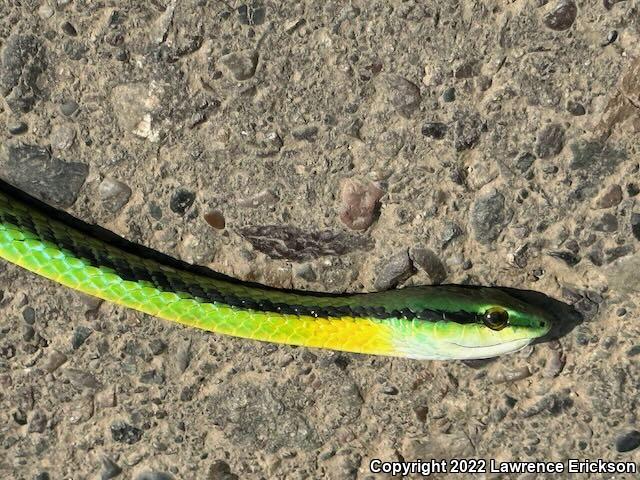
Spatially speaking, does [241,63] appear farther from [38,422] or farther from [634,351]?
[634,351]

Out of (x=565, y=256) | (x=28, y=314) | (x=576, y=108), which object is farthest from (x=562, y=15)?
(x=28, y=314)

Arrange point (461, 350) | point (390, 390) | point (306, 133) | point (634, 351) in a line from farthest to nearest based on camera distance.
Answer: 1. point (390, 390)
2. point (634, 351)
3. point (306, 133)
4. point (461, 350)

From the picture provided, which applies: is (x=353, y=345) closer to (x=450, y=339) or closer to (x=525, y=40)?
(x=450, y=339)

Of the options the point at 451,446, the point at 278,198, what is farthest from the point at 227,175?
the point at 451,446

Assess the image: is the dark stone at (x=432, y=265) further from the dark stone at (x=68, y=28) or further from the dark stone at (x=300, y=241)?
the dark stone at (x=68, y=28)

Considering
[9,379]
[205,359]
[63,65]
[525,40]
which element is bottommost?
[9,379]
